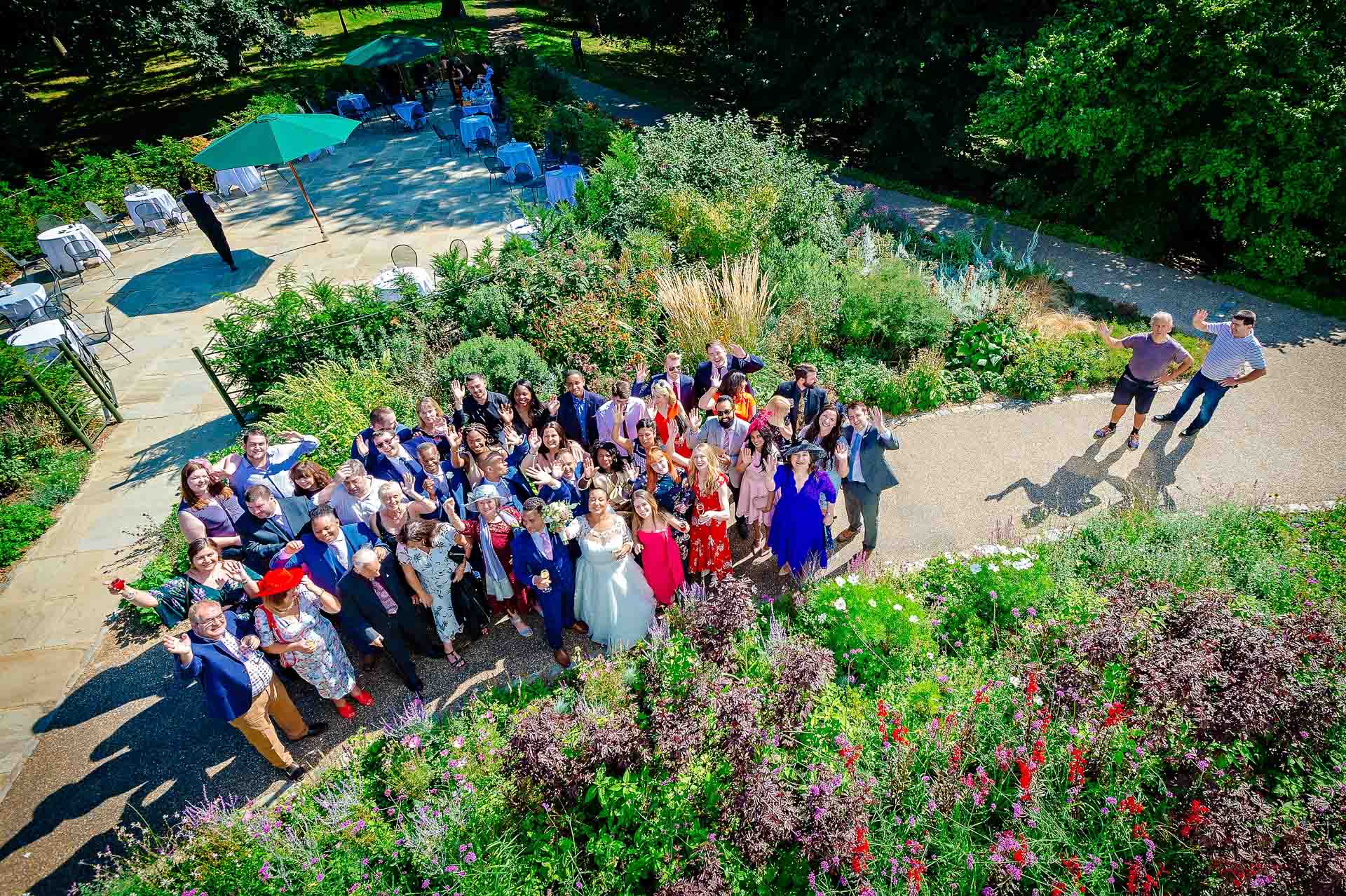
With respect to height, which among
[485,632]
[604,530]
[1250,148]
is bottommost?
[485,632]

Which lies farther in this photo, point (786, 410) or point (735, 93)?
point (735, 93)

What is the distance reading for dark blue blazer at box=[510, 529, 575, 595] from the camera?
16.6 feet

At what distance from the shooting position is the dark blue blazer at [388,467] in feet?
18.9

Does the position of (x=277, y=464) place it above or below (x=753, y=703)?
above

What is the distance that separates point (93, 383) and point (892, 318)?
1066cm

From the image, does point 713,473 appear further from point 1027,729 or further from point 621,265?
point 621,265

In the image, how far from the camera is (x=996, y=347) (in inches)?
338

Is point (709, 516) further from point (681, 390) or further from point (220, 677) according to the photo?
point (220, 677)

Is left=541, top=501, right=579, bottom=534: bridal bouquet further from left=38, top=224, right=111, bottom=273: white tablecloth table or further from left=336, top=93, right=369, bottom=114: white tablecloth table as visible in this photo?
left=336, top=93, right=369, bottom=114: white tablecloth table

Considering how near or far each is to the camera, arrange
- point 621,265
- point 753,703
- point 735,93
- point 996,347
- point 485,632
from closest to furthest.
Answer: point 753,703, point 485,632, point 996,347, point 621,265, point 735,93

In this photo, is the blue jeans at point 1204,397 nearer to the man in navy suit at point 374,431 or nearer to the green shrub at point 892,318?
the green shrub at point 892,318

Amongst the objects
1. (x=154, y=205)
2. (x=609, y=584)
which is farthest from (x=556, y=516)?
(x=154, y=205)

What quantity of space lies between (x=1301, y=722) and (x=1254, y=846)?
111 cm

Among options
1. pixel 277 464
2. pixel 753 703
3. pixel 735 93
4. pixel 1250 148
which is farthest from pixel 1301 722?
pixel 735 93
